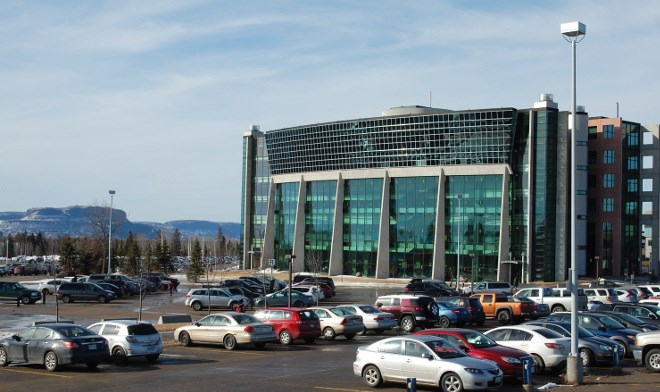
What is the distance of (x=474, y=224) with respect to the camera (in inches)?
3804

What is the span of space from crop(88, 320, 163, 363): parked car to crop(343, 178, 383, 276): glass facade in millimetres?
77718

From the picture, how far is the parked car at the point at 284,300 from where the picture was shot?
53.5m

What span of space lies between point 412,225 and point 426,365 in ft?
266

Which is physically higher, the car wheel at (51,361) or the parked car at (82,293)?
the car wheel at (51,361)

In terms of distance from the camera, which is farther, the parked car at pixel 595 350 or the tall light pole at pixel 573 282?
the parked car at pixel 595 350

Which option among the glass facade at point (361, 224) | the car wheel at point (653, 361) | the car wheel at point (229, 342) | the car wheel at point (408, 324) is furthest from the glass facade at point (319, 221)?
the car wheel at point (653, 361)

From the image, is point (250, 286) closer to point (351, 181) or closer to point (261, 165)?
point (351, 181)

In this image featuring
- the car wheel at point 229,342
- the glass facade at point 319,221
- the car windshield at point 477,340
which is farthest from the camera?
the glass facade at point 319,221

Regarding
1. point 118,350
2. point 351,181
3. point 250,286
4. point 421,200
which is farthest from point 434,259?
point 118,350

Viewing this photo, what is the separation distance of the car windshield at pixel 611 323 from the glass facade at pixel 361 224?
242 ft

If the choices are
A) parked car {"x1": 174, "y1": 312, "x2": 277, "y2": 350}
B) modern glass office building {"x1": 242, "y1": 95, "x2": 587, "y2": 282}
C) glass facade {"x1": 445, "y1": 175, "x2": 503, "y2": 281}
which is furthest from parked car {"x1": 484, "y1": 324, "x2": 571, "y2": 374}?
glass facade {"x1": 445, "y1": 175, "x2": 503, "y2": 281}

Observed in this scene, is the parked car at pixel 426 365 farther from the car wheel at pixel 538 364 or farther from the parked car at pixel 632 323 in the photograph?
the parked car at pixel 632 323

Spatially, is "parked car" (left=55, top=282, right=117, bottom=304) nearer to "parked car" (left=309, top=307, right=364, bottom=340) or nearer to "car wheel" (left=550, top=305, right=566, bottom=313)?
"parked car" (left=309, top=307, right=364, bottom=340)

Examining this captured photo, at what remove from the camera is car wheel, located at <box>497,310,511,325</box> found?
44375 millimetres
